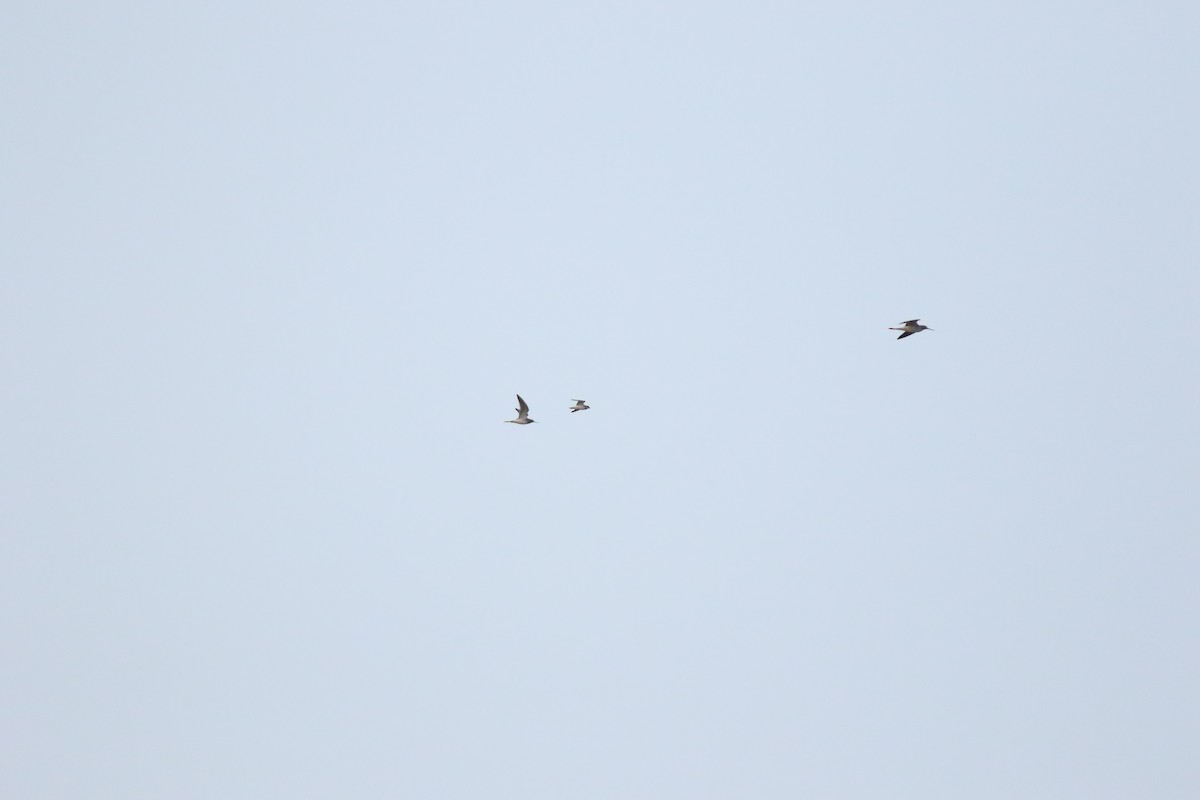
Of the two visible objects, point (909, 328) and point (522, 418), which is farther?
point (522, 418)

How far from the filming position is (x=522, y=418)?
371 ft

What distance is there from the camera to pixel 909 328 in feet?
288

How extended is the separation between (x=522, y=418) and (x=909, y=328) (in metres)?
38.7
